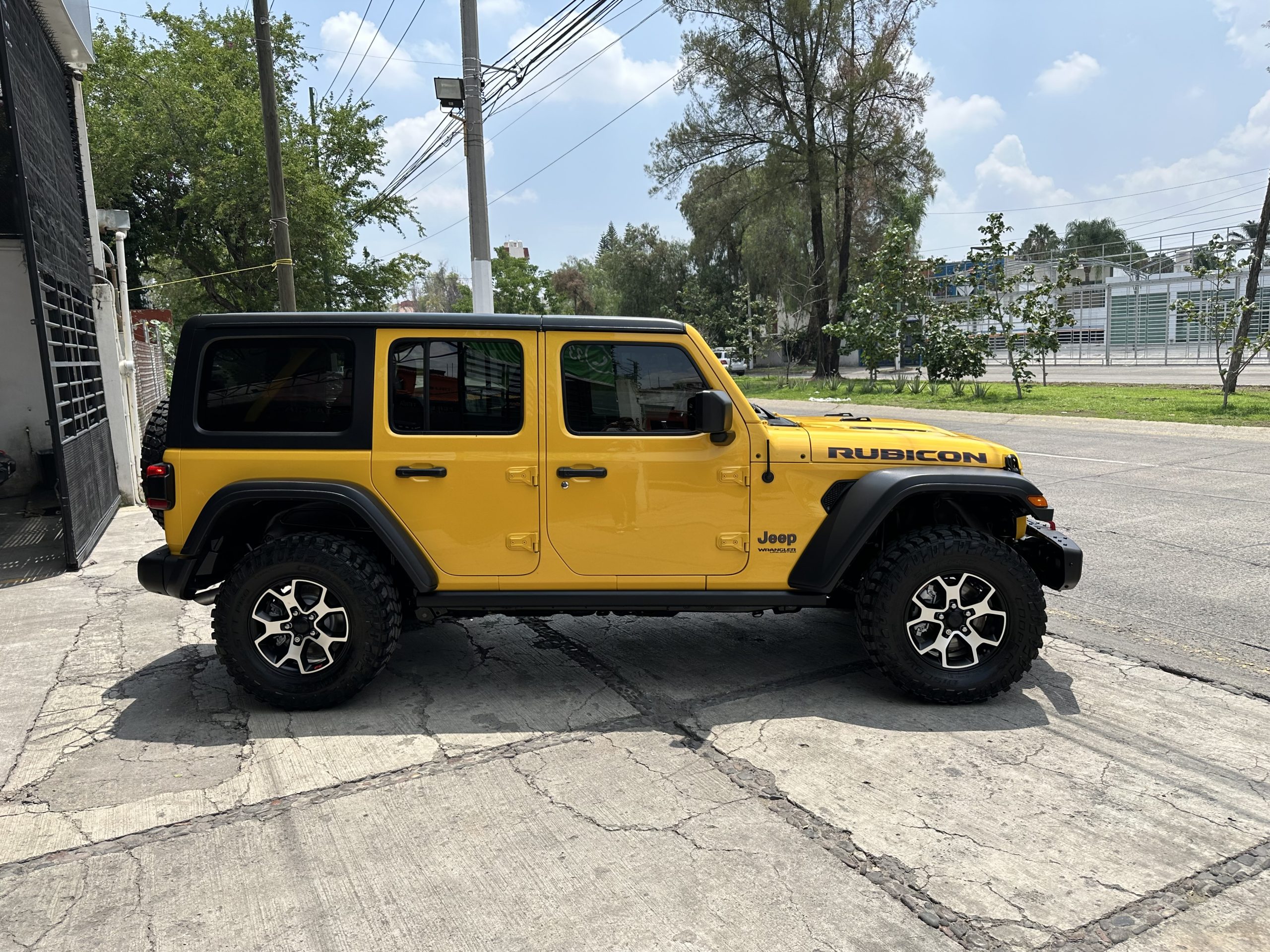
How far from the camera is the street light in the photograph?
43.2ft

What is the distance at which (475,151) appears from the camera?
12.8 m

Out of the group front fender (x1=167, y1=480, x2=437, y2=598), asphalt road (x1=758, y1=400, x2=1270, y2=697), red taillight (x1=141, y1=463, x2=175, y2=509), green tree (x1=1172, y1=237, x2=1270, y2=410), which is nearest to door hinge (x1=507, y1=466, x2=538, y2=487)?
front fender (x1=167, y1=480, x2=437, y2=598)

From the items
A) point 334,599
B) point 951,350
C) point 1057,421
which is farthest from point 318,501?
point 951,350

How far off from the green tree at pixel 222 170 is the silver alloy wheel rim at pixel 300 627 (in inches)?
911

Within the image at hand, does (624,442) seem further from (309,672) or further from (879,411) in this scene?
(879,411)

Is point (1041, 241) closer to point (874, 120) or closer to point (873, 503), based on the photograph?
point (874, 120)

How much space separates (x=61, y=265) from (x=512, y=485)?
280 inches

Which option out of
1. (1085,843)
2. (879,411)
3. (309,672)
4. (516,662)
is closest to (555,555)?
(516,662)

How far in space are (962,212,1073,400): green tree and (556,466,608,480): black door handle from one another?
2000 cm

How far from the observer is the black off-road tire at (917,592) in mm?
4254

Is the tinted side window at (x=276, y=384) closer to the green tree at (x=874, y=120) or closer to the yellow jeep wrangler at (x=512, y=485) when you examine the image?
the yellow jeep wrangler at (x=512, y=485)

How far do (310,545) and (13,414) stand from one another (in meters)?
9.83

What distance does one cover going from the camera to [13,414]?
11711mm

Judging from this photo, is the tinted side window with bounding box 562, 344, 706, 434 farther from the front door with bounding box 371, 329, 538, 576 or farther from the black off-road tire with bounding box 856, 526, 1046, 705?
the black off-road tire with bounding box 856, 526, 1046, 705
